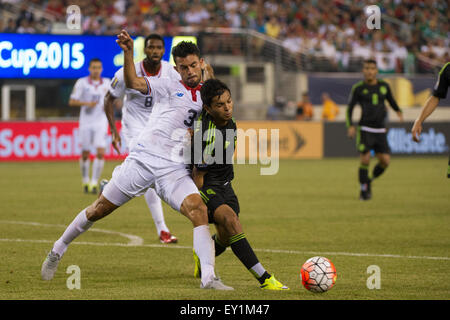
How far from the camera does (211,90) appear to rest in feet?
22.3

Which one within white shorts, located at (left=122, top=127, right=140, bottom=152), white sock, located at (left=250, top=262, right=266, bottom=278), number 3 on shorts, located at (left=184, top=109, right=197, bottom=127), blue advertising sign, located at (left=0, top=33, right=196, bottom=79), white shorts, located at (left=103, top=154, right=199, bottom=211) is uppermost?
blue advertising sign, located at (left=0, top=33, right=196, bottom=79)

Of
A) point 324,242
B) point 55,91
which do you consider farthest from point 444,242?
point 55,91

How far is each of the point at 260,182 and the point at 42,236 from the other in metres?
10.5

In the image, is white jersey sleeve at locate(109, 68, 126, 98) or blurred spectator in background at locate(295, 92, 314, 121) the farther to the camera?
blurred spectator in background at locate(295, 92, 314, 121)

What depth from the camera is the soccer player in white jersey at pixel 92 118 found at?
54.8 ft

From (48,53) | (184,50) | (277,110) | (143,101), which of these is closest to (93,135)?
(48,53)

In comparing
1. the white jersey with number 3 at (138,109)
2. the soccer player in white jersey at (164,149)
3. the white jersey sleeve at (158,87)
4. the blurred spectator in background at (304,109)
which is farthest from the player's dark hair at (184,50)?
the blurred spectator in background at (304,109)

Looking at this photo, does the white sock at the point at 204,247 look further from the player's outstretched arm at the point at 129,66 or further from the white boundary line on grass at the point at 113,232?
the white boundary line on grass at the point at 113,232

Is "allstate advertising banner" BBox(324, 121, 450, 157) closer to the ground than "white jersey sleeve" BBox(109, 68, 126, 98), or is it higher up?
closer to the ground

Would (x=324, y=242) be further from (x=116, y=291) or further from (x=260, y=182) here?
Answer: (x=260, y=182)

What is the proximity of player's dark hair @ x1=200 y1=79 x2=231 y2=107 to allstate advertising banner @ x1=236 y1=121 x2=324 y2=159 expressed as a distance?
2027 cm

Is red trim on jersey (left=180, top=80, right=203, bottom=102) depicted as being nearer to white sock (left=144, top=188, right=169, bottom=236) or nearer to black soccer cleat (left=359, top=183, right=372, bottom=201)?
white sock (left=144, top=188, right=169, bottom=236)

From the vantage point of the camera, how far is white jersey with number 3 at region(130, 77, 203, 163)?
7.18 metres

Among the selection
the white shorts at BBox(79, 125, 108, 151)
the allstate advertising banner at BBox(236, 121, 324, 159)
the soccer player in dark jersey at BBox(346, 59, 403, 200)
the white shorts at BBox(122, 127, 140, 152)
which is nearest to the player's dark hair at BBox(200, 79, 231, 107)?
the white shorts at BBox(122, 127, 140, 152)
